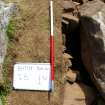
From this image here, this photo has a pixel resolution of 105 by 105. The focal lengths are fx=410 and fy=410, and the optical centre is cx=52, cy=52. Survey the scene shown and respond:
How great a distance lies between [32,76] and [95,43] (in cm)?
101

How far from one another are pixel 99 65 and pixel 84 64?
1.36 ft

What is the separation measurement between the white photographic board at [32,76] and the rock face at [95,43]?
28.6 inches

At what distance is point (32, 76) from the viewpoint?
17.8 ft

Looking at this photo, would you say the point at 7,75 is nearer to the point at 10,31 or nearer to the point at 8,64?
the point at 8,64

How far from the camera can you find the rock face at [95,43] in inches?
224

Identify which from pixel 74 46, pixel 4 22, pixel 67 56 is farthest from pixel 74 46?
pixel 4 22

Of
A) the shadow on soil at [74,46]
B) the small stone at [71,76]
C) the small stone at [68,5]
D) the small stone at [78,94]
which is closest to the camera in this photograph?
the small stone at [78,94]

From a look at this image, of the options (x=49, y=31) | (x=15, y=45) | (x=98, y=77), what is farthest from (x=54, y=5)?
(x=98, y=77)

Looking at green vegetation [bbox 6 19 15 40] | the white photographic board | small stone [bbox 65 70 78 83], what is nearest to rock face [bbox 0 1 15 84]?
green vegetation [bbox 6 19 15 40]

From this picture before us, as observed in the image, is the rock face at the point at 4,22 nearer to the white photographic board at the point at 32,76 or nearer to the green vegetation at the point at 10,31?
the green vegetation at the point at 10,31

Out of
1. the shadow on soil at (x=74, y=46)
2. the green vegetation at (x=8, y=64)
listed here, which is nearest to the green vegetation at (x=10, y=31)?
the green vegetation at (x=8, y=64)

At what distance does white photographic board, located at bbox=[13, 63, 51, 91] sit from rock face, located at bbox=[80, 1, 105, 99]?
73cm

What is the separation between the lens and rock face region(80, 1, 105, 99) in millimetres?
5680

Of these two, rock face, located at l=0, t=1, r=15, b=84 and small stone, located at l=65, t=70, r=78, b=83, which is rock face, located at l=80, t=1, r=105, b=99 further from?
rock face, located at l=0, t=1, r=15, b=84
